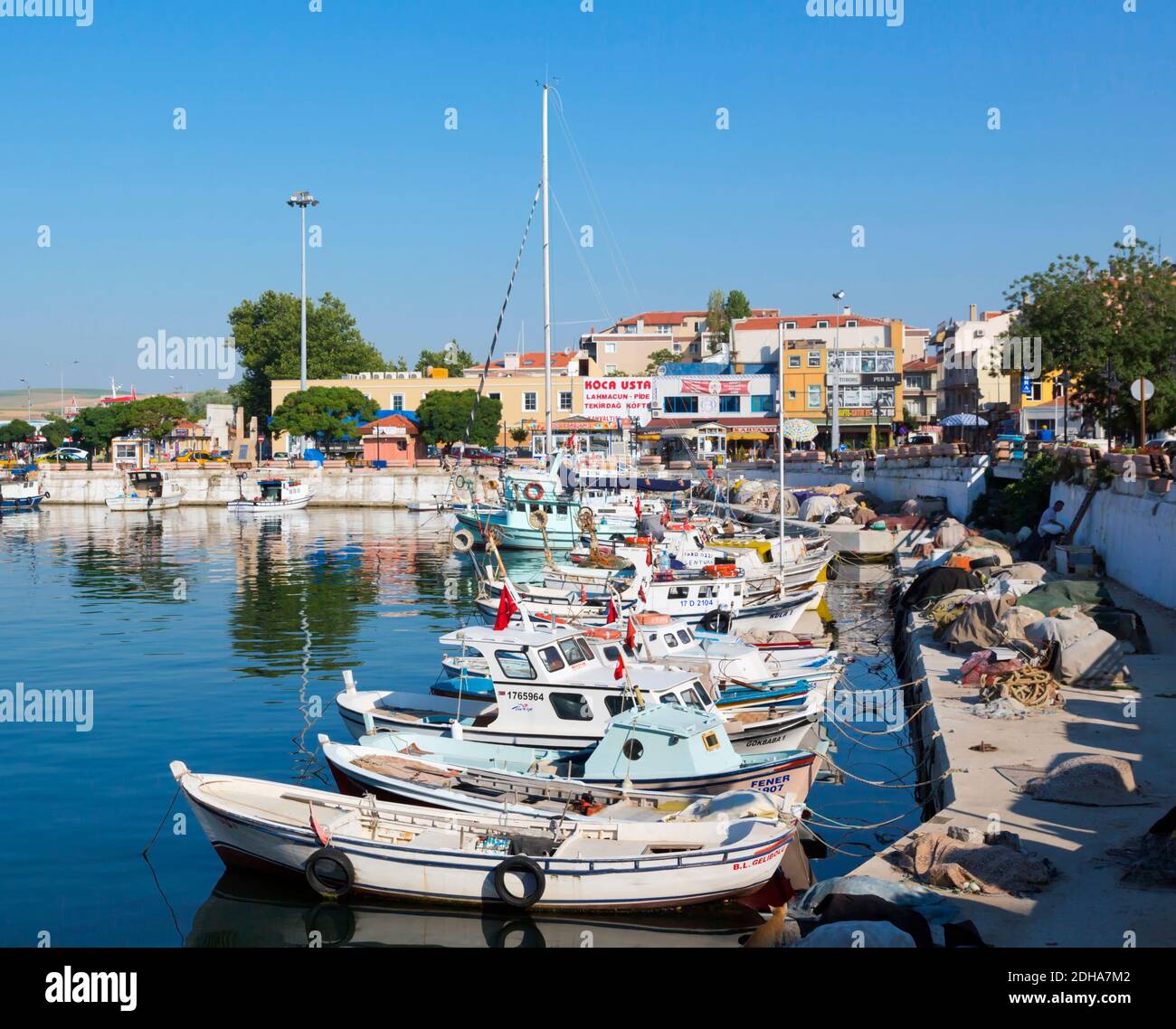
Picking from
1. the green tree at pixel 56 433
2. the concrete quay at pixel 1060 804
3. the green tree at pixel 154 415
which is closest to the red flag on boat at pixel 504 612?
the concrete quay at pixel 1060 804

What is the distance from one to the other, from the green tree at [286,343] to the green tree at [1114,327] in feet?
275

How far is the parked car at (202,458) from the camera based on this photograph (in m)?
96.1

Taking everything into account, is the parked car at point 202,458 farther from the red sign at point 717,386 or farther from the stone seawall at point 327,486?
the red sign at point 717,386

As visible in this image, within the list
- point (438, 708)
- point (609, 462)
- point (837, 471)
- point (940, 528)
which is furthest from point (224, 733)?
point (837, 471)

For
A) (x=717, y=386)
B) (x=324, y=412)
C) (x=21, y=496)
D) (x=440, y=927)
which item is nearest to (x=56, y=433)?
(x=21, y=496)

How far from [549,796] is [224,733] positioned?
31.1ft

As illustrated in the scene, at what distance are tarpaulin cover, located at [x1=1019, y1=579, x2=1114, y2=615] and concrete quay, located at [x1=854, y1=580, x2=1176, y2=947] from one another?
4.95 ft

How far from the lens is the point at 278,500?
85.2 m

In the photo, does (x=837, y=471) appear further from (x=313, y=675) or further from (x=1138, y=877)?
(x=1138, y=877)

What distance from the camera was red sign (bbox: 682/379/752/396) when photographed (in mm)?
95000

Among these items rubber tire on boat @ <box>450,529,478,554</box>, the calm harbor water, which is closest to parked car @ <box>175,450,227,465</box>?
the calm harbor water

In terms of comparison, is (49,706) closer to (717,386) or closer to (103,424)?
(717,386)

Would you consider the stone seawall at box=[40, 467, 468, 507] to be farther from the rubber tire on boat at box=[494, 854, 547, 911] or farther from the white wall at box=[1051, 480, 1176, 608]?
the rubber tire on boat at box=[494, 854, 547, 911]

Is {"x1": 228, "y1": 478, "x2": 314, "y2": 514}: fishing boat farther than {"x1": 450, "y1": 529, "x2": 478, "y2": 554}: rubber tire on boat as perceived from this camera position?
Yes
